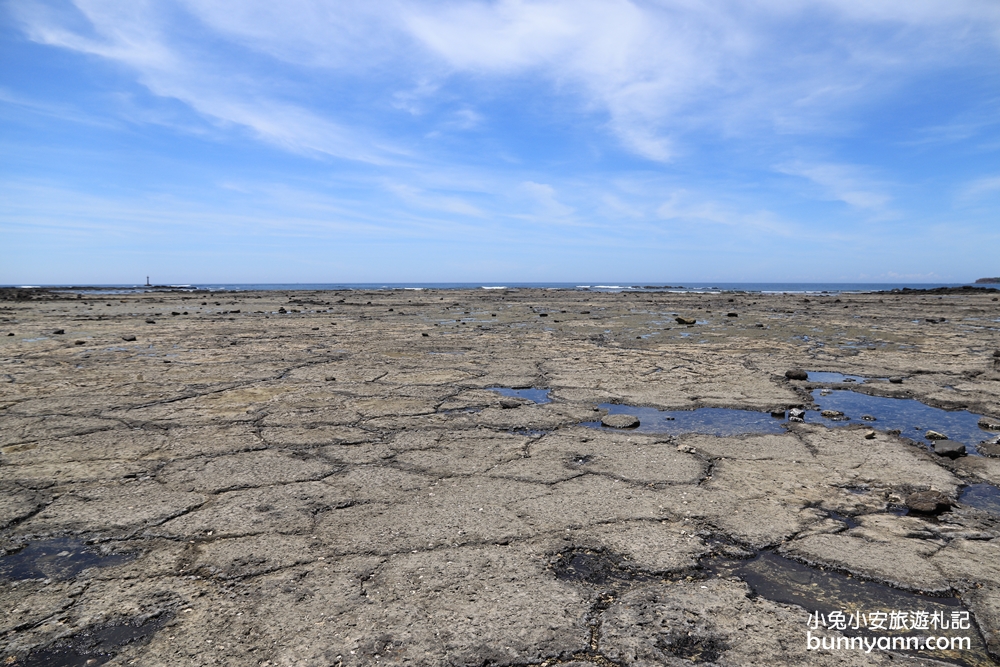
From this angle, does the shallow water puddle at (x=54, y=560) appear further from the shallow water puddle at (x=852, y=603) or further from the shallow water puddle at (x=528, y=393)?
the shallow water puddle at (x=528, y=393)

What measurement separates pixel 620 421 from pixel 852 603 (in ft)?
9.47

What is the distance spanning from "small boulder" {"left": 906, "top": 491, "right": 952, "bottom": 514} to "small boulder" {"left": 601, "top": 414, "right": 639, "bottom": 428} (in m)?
2.22

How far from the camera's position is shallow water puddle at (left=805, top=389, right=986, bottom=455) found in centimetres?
490

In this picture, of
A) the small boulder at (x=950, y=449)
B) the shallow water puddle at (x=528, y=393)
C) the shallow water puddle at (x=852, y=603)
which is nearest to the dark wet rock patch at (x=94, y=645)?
the shallow water puddle at (x=852, y=603)

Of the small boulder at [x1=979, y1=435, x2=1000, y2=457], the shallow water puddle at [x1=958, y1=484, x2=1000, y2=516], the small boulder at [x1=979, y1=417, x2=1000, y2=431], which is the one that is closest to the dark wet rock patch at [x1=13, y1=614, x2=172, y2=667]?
the shallow water puddle at [x1=958, y1=484, x2=1000, y2=516]

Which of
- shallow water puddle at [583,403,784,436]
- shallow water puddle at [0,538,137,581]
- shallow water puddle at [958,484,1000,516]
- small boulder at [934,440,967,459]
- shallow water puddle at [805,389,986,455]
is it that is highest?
small boulder at [934,440,967,459]

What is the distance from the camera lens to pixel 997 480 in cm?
378

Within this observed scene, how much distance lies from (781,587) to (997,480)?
8.06 ft

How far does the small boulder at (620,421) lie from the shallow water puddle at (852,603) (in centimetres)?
237

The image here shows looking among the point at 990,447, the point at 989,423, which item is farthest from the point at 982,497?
the point at 989,423

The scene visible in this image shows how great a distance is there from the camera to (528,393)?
6.67 metres

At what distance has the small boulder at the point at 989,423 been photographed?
5.01 m

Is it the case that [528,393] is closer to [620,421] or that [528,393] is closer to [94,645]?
[620,421]

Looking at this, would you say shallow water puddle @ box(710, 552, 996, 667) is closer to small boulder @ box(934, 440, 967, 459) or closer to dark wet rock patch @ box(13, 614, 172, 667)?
small boulder @ box(934, 440, 967, 459)
